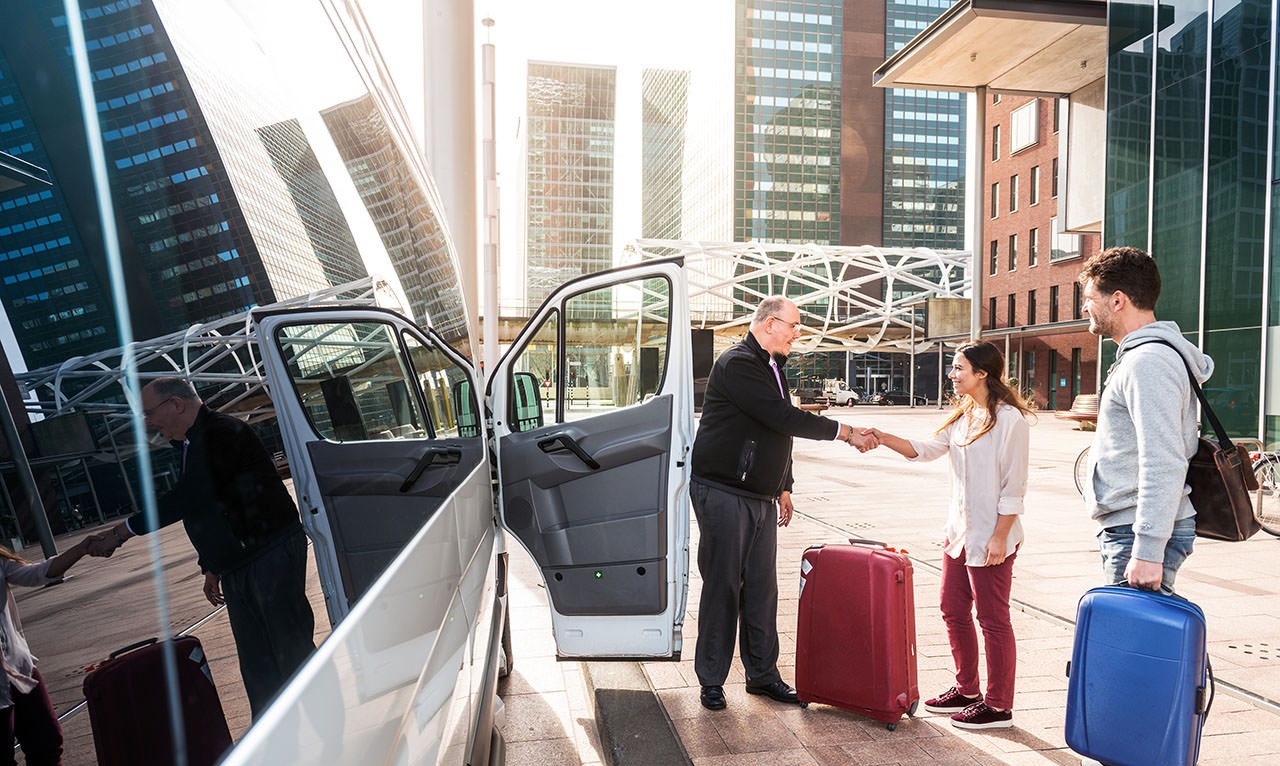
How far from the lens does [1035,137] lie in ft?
139

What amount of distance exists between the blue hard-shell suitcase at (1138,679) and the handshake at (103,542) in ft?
9.17

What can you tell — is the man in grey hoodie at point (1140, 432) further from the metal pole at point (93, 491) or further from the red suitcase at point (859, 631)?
the metal pole at point (93, 491)

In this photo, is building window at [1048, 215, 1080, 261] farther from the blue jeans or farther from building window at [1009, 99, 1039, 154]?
the blue jeans

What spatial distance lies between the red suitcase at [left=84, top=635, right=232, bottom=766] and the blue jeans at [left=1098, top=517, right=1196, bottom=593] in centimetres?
276

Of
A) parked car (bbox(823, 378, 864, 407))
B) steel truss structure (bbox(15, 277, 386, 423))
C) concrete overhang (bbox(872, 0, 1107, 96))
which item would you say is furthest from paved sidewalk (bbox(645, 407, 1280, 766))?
parked car (bbox(823, 378, 864, 407))

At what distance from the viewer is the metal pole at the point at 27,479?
0.60 meters

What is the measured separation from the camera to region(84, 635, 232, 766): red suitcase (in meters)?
0.63

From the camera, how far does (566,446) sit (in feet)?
12.0

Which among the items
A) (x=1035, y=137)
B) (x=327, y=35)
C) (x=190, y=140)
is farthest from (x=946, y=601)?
(x=1035, y=137)

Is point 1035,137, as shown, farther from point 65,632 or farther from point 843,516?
point 65,632

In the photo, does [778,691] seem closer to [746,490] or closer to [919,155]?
[746,490]

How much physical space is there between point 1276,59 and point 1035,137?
1386 inches

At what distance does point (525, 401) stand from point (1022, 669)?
294 cm

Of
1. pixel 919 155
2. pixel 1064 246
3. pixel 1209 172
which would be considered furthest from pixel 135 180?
pixel 919 155
